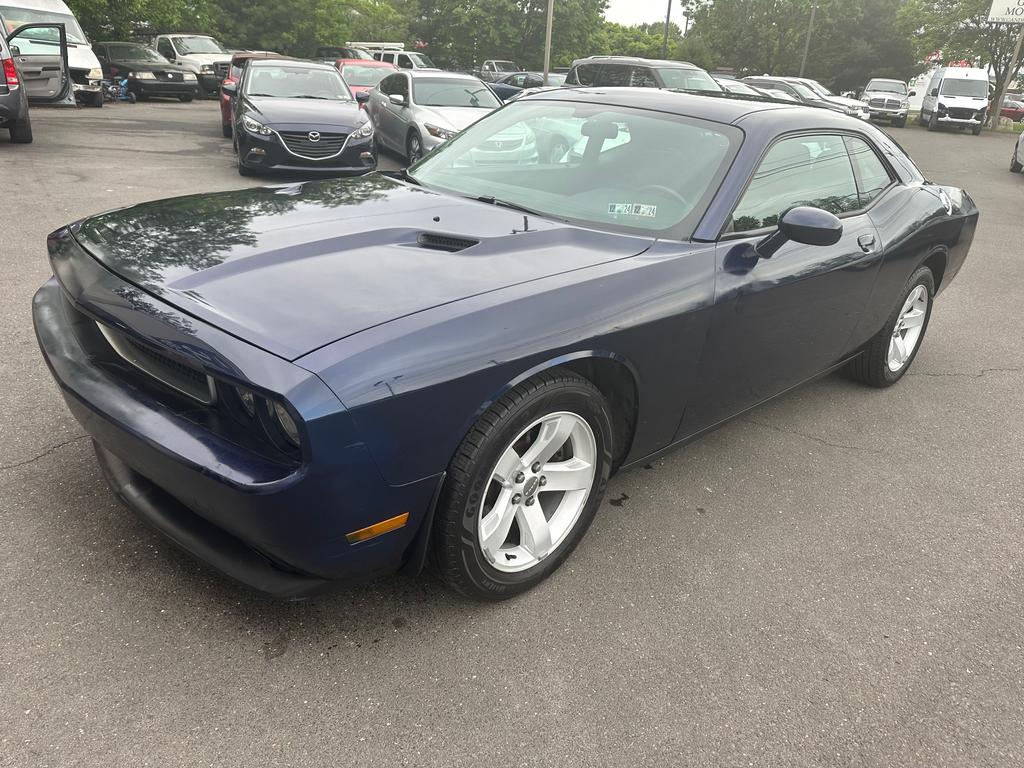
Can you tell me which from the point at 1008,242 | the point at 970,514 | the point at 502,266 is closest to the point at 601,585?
the point at 502,266

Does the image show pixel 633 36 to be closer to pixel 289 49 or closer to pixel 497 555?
pixel 289 49

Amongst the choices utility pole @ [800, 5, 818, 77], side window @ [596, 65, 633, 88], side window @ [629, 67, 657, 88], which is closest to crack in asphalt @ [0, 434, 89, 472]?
side window @ [629, 67, 657, 88]

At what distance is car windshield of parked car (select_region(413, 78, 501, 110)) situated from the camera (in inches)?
445

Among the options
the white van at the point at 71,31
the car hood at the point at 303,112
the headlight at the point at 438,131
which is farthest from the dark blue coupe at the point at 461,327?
the white van at the point at 71,31

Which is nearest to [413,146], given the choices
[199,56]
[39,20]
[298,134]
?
[298,134]

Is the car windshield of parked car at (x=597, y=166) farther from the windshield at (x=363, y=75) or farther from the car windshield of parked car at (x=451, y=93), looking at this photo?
the windshield at (x=363, y=75)

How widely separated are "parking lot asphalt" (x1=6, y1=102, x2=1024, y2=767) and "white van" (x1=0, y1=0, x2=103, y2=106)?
13496 mm

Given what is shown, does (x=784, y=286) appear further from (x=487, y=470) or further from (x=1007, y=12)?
(x=1007, y=12)

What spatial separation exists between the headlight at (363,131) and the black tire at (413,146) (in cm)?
96

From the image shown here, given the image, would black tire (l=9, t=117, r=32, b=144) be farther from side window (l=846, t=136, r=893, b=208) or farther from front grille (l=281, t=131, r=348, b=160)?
side window (l=846, t=136, r=893, b=208)

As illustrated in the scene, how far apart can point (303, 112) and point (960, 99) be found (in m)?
24.6

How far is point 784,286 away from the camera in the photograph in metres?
3.13

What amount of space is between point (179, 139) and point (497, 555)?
12567 mm

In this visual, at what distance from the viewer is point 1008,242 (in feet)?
30.5
